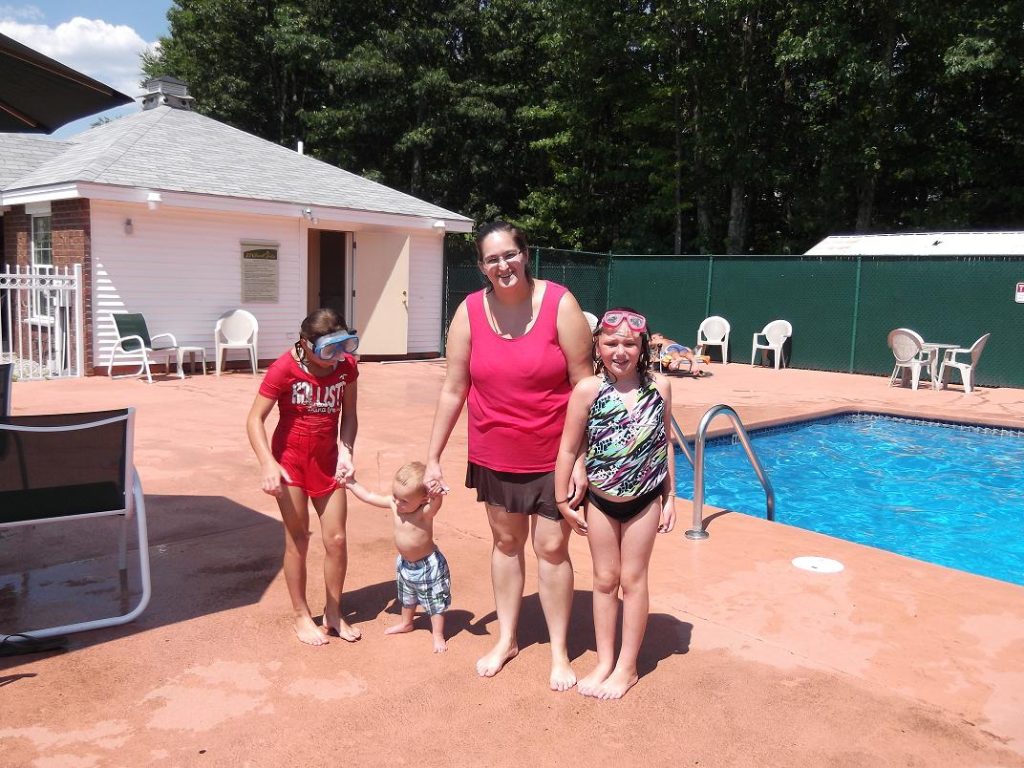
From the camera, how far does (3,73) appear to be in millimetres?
3662

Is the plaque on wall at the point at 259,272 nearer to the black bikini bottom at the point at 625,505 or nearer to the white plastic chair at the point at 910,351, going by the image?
the white plastic chair at the point at 910,351

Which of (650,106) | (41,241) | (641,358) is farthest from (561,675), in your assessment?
(650,106)

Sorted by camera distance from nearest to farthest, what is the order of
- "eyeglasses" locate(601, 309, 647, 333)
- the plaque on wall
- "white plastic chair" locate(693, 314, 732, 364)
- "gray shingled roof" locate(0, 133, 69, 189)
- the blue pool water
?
"eyeglasses" locate(601, 309, 647, 333), the blue pool water, the plaque on wall, "gray shingled roof" locate(0, 133, 69, 189), "white plastic chair" locate(693, 314, 732, 364)

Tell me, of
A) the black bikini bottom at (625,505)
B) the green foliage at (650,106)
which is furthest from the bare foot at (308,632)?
the green foliage at (650,106)

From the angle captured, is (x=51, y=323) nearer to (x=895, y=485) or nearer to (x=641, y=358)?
(x=895, y=485)

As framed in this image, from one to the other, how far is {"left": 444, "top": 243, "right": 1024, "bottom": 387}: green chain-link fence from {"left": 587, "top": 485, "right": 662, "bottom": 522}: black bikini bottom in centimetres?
1237

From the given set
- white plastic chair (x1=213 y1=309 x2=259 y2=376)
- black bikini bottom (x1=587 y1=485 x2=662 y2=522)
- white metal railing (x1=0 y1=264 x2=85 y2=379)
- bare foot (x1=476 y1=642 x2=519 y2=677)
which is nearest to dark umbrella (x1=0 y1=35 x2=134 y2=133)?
black bikini bottom (x1=587 y1=485 x2=662 y2=522)

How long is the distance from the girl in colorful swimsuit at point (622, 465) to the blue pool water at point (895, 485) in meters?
4.17

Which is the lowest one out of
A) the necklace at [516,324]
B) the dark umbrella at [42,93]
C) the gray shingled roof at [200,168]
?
the necklace at [516,324]

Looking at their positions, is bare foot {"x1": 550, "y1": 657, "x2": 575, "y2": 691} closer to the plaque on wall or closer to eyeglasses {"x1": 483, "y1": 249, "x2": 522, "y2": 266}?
eyeglasses {"x1": 483, "y1": 249, "x2": 522, "y2": 266}

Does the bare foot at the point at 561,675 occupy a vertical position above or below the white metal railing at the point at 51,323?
below

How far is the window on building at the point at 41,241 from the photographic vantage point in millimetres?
11977

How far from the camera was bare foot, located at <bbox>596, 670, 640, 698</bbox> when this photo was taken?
9.41 ft

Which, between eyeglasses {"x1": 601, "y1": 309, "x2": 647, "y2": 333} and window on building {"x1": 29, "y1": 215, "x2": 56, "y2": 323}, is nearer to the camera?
eyeglasses {"x1": 601, "y1": 309, "x2": 647, "y2": 333}
